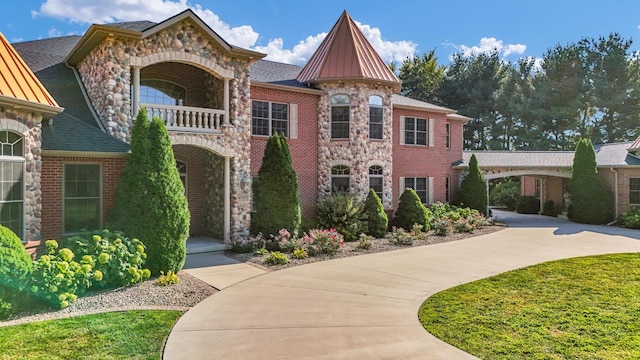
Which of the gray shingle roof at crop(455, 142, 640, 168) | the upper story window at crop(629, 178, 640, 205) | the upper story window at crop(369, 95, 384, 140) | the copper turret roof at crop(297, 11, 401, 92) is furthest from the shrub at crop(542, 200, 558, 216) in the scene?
the upper story window at crop(369, 95, 384, 140)

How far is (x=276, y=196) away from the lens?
46.6 ft

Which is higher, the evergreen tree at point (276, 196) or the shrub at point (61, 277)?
the evergreen tree at point (276, 196)

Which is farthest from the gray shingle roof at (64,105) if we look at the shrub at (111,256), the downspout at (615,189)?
the downspout at (615,189)

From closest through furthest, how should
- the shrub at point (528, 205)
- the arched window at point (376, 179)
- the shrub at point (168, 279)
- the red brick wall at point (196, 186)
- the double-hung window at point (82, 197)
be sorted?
the shrub at point (168, 279)
the double-hung window at point (82, 197)
the red brick wall at point (196, 186)
the arched window at point (376, 179)
the shrub at point (528, 205)

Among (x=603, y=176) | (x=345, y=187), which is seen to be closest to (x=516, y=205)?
(x=603, y=176)

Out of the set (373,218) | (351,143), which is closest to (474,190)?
(351,143)

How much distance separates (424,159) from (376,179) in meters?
4.05

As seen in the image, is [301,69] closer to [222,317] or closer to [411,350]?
[222,317]

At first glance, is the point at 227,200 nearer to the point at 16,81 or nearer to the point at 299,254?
the point at 299,254

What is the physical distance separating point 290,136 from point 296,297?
1001 centimetres

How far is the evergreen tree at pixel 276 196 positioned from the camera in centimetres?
1417

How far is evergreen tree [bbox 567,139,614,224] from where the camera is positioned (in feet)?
70.8

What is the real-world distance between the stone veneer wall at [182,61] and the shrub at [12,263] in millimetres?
5399

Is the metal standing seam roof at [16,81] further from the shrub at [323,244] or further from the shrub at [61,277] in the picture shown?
the shrub at [323,244]
